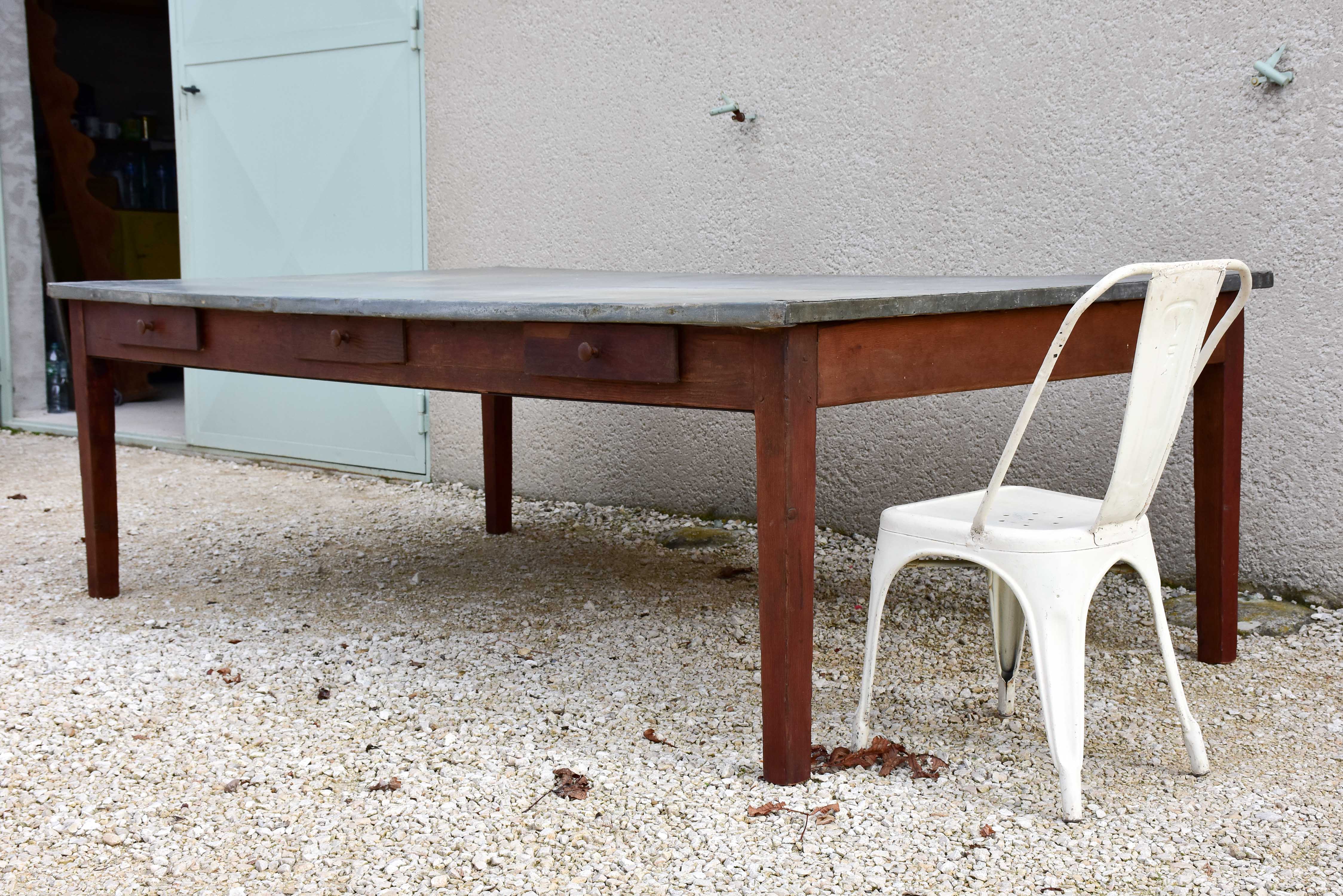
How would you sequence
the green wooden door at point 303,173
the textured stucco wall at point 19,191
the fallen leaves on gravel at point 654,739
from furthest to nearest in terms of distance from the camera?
the textured stucco wall at point 19,191 → the green wooden door at point 303,173 → the fallen leaves on gravel at point 654,739

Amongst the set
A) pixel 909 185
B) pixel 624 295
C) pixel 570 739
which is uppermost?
pixel 909 185

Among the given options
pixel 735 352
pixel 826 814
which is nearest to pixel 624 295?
pixel 735 352

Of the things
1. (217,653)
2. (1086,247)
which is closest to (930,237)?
(1086,247)

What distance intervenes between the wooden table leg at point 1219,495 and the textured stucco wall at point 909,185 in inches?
20.0

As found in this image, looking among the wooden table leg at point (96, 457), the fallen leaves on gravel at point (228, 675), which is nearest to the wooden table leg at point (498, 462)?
the wooden table leg at point (96, 457)

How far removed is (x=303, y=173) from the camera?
485 centimetres

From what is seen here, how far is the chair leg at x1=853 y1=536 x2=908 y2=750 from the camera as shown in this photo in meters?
2.05

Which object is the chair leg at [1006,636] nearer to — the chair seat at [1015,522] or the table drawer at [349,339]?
the chair seat at [1015,522]

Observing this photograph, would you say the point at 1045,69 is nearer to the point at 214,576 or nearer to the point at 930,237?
the point at 930,237

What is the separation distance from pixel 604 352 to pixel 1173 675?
105 centimetres

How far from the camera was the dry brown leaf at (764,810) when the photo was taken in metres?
1.91

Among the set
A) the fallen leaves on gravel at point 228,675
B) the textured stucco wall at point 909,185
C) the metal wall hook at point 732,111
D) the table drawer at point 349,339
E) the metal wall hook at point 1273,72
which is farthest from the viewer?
the metal wall hook at point 732,111

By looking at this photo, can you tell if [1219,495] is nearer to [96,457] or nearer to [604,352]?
[604,352]

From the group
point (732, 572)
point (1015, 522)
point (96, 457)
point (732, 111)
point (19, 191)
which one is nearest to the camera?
point (1015, 522)
